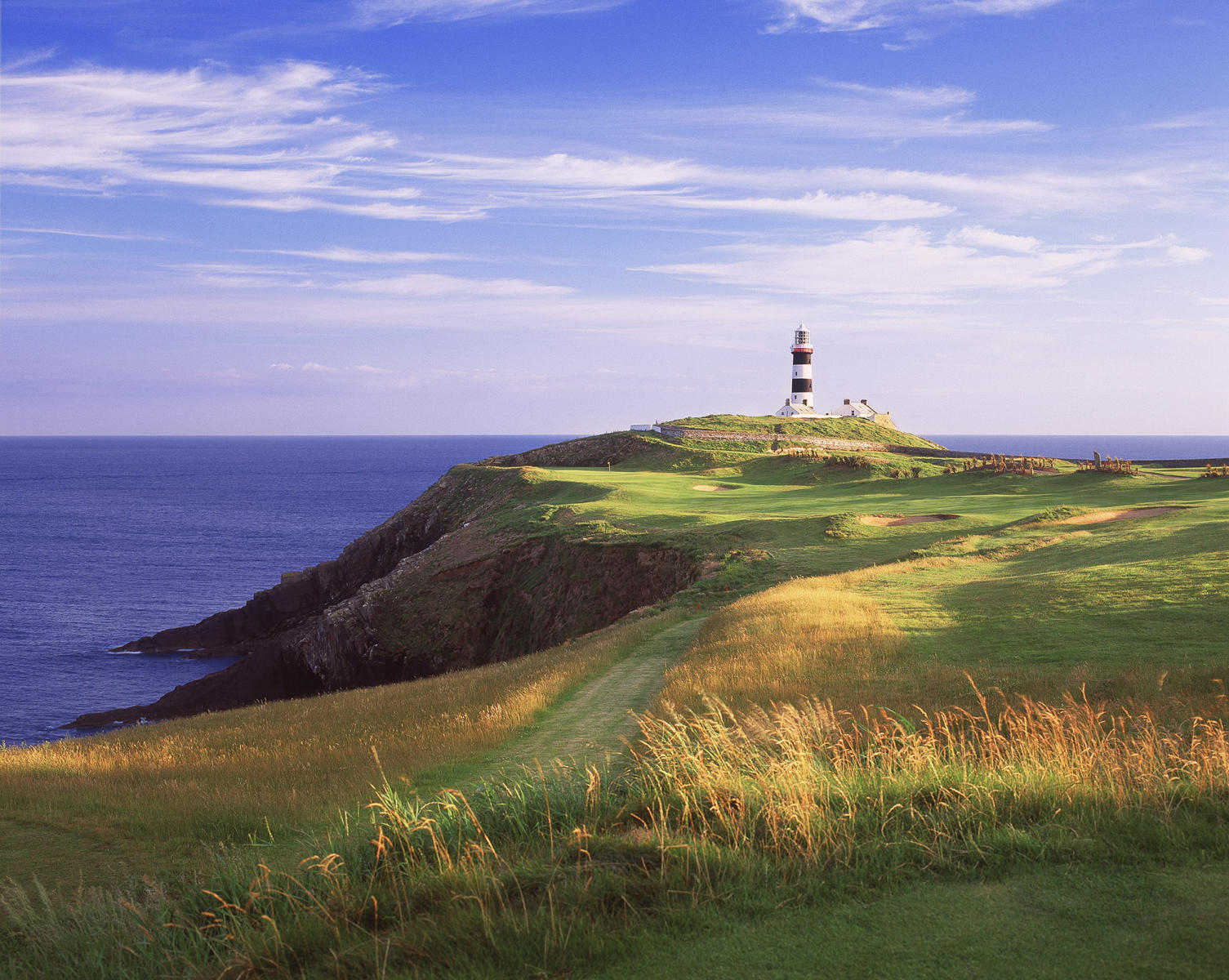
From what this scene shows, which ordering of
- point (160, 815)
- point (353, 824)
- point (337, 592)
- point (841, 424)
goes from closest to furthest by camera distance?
point (353, 824)
point (160, 815)
point (337, 592)
point (841, 424)

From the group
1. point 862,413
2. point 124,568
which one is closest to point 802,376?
point 862,413

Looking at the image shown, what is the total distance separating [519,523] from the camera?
42.9m

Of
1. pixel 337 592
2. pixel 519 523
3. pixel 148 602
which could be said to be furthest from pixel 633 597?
pixel 148 602

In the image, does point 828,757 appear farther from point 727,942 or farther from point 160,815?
point 160,815

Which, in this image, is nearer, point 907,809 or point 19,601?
point 907,809

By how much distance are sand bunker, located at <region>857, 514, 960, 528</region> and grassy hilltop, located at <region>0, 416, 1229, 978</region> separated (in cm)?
1513

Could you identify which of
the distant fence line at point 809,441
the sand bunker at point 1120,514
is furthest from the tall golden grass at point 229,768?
the distant fence line at point 809,441

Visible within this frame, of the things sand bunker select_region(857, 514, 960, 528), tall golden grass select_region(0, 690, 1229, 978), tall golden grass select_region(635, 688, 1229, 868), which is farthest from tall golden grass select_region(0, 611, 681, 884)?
sand bunker select_region(857, 514, 960, 528)

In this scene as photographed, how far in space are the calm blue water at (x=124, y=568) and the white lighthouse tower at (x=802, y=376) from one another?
184 feet

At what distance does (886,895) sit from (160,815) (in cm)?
730

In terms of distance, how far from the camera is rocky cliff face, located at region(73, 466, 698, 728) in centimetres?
3250

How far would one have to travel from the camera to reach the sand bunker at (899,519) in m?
33.0

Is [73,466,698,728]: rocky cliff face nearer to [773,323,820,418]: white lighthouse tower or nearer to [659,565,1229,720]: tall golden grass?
[659,565,1229,720]: tall golden grass

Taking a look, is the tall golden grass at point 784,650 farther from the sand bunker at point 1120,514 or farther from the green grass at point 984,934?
the sand bunker at point 1120,514
